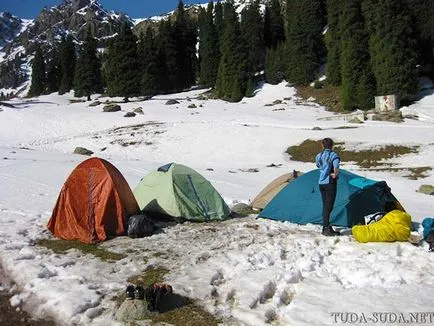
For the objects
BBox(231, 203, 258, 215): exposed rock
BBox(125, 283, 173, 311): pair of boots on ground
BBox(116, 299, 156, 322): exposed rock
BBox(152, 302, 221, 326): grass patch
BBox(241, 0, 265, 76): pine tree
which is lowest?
BBox(231, 203, 258, 215): exposed rock

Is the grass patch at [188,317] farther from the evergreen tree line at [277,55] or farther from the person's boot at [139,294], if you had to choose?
the evergreen tree line at [277,55]

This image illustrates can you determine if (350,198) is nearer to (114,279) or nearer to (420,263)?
(420,263)

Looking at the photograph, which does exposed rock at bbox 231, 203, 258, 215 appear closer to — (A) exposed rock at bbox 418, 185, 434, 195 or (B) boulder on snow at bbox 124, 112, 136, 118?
(A) exposed rock at bbox 418, 185, 434, 195

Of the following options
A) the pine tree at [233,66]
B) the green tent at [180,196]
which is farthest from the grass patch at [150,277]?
the pine tree at [233,66]

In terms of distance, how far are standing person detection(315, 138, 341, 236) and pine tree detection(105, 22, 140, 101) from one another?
48.5 m

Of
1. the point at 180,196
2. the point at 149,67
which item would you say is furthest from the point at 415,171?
the point at 149,67

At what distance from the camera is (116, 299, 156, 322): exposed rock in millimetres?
6059

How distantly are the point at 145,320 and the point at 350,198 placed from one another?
610cm

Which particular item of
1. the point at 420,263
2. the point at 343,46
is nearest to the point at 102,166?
the point at 420,263

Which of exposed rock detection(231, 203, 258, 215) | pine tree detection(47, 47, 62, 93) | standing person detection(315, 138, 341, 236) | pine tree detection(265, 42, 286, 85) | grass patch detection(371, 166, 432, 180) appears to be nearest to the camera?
standing person detection(315, 138, 341, 236)

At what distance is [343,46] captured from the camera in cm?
4438

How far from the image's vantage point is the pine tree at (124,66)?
55.8 m

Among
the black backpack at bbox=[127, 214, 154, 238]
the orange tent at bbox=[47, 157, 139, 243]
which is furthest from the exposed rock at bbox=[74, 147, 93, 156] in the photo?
the black backpack at bbox=[127, 214, 154, 238]

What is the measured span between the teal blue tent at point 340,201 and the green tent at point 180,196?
1364 mm
